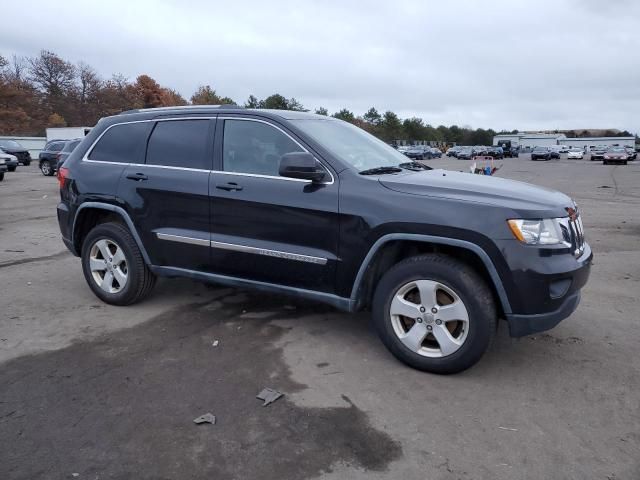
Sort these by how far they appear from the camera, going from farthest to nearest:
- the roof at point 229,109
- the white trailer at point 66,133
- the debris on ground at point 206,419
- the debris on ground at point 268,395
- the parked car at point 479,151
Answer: the parked car at point 479,151 → the white trailer at point 66,133 → the roof at point 229,109 → the debris on ground at point 268,395 → the debris on ground at point 206,419

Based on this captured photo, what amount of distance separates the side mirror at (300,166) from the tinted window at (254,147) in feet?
1.03

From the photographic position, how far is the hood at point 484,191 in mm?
3434

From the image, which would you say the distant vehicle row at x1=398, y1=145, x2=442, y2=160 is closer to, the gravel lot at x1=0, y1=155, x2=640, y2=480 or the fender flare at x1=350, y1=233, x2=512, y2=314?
the gravel lot at x1=0, y1=155, x2=640, y2=480

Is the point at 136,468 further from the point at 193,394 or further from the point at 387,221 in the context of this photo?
the point at 387,221

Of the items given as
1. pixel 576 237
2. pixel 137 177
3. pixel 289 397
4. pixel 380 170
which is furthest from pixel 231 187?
pixel 576 237

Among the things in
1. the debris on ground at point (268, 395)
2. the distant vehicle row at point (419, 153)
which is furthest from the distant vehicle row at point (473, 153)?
the debris on ground at point (268, 395)

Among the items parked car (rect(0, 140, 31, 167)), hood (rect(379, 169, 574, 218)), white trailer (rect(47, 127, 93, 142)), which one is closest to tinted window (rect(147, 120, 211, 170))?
hood (rect(379, 169, 574, 218))

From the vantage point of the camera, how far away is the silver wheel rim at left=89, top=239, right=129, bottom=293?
4930mm

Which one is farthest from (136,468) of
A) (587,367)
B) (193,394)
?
(587,367)

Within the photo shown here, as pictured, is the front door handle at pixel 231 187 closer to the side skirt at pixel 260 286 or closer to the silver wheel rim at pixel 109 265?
the side skirt at pixel 260 286

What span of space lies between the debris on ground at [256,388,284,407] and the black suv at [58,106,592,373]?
85cm

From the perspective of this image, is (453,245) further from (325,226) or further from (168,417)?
(168,417)

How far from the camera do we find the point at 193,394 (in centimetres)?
336

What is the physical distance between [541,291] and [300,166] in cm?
182
